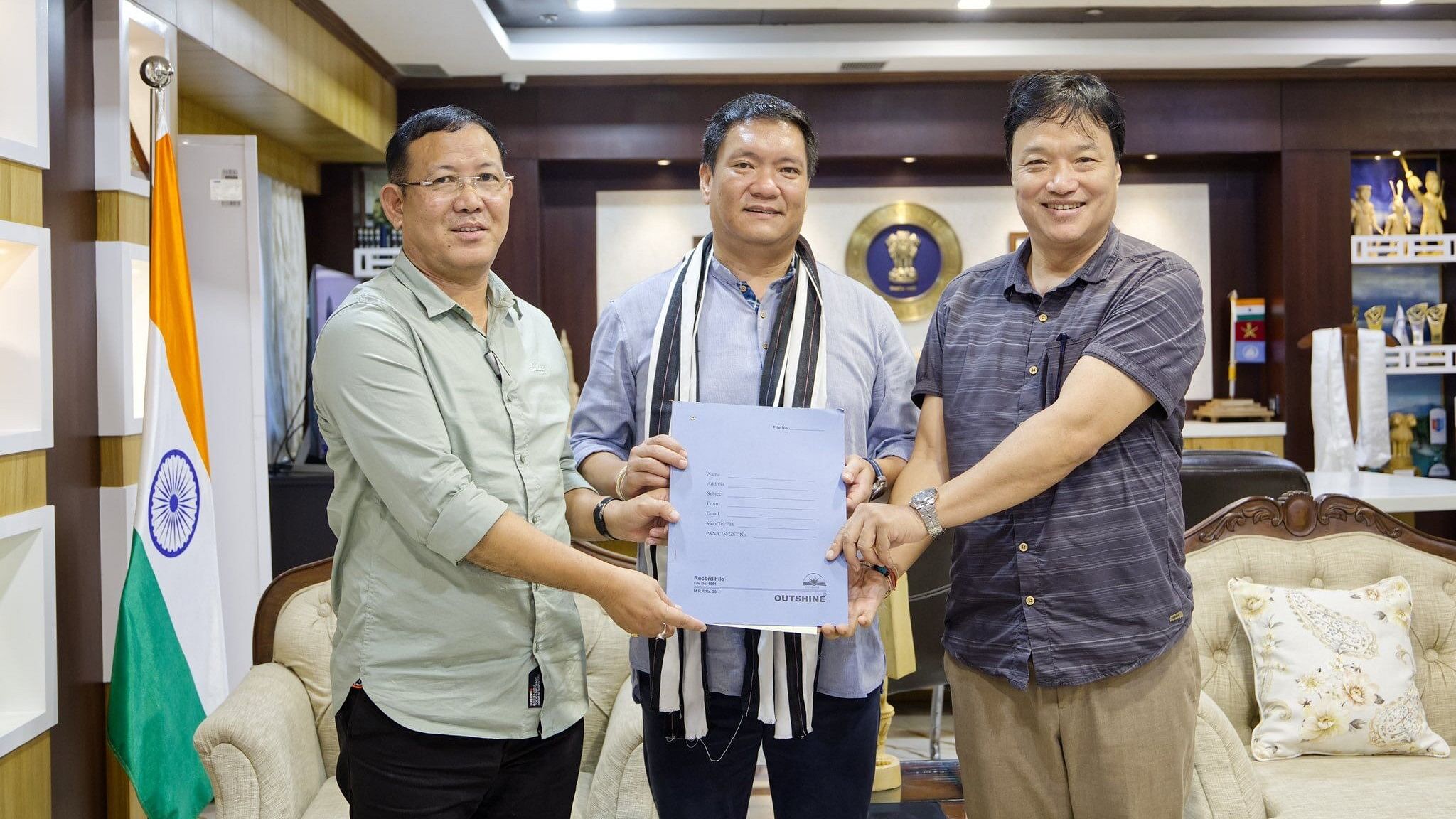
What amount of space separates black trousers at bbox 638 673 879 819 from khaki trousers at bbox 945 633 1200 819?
162mm

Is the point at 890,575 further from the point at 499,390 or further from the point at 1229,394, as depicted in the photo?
the point at 1229,394

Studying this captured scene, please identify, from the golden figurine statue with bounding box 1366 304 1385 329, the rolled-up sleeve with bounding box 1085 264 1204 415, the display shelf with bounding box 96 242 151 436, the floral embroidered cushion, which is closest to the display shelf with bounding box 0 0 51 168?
the display shelf with bounding box 96 242 151 436

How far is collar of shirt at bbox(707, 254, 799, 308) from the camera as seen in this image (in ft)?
5.32

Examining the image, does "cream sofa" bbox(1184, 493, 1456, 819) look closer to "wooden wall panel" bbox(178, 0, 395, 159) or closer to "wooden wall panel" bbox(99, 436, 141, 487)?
"wooden wall panel" bbox(99, 436, 141, 487)

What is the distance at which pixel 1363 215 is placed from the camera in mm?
6117

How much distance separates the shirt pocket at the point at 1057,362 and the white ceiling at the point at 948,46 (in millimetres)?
Result: 4217

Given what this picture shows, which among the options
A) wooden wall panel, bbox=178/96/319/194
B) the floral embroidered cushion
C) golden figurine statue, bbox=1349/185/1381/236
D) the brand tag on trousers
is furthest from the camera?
golden figurine statue, bbox=1349/185/1381/236

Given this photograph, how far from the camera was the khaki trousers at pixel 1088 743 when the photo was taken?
57.2 inches

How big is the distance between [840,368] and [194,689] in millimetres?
2153

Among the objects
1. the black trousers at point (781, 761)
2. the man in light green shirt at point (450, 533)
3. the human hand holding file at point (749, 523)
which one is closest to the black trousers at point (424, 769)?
the man in light green shirt at point (450, 533)

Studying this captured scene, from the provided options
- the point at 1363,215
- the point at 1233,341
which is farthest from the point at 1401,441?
the point at 1363,215

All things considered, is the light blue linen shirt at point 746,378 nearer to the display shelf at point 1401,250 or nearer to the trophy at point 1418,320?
the display shelf at point 1401,250

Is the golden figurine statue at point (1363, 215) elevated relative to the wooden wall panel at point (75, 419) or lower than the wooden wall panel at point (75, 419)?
elevated

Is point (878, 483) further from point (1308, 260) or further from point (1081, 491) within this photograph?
point (1308, 260)
